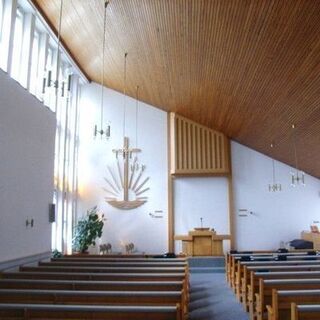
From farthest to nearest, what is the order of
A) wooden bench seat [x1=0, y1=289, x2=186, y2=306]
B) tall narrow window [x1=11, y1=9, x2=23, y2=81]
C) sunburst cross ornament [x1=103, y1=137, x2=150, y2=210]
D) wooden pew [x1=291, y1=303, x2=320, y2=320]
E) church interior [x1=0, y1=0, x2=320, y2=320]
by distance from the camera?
sunburst cross ornament [x1=103, y1=137, x2=150, y2=210] < tall narrow window [x1=11, y1=9, x2=23, y2=81] < church interior [x1=0, y1=0, x2=320, y2=320] < wooden bench seat [x1=0, y1=289, x2=186, y2=306] < wooden pew [x1=291, y1=303, x2=320, y2=320]

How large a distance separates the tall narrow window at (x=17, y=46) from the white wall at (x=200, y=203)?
5.74 m

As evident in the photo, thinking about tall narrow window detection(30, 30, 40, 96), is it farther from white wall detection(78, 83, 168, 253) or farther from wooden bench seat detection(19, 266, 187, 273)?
wooden bench seat detection(19, 266, 187, 273)

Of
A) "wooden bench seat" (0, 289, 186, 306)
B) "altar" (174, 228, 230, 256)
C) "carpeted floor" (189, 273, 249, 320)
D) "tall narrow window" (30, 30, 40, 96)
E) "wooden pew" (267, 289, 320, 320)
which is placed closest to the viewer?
"wooden bench seat" (0, 289, 186, 306)

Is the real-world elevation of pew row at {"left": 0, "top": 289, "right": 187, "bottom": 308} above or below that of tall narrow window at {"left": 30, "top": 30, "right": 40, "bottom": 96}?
below

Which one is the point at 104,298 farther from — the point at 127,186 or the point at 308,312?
the point at 127,186

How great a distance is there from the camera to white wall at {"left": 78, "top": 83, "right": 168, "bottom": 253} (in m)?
11.3

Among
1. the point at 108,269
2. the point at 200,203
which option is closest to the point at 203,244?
the point at 200,203

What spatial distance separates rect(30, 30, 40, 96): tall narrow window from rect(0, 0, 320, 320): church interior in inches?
1.3

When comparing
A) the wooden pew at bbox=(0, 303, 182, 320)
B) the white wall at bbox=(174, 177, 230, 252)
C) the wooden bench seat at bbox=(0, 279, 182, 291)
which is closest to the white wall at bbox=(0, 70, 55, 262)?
the wooden bench seat at bbox=(0, 279, 182, 291)

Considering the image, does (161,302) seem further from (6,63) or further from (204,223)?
(204,223)

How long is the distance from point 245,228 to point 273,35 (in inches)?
286

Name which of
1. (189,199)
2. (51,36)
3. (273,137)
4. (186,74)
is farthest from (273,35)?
(189,199)

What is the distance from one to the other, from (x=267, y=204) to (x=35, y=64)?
761cm

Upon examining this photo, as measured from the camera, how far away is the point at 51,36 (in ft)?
29.7
